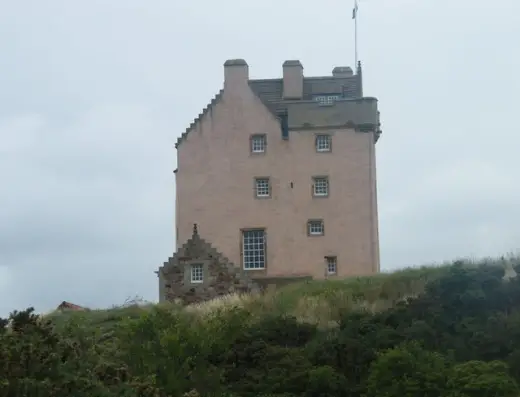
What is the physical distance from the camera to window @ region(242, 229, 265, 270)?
50.0 metres

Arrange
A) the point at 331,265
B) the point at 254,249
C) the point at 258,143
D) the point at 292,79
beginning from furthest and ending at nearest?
the point at 292,79 → the point at 258,143 → the point at 254,249 → the point at 331,265

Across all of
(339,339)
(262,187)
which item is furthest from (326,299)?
(262,187)

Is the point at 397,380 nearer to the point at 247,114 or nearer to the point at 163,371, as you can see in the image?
the point at 163,371

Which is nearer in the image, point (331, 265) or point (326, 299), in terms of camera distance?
point (326, 299)

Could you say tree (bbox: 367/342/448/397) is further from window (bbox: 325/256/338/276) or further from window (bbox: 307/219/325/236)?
window (bbox: 307/219/325/236)

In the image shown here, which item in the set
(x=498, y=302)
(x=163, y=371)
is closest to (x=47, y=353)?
(x=163, y=371)

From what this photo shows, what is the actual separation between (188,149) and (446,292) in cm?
1900

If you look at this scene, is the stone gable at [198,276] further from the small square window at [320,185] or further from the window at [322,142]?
the window at [322,142]

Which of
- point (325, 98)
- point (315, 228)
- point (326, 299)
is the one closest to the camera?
point (326, 299)

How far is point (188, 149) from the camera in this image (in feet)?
169

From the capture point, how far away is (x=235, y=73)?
51500 mm

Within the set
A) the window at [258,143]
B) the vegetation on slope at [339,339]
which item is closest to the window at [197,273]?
the vegetation on slope at [339,339]

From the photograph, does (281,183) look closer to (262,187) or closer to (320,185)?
(262,187)

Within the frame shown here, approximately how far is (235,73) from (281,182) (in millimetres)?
5984
